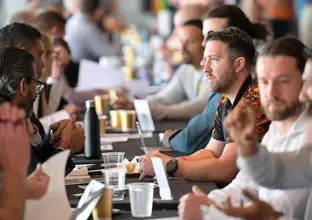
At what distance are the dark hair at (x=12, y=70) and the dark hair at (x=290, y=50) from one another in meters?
0.99

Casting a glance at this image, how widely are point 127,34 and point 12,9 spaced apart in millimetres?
4104

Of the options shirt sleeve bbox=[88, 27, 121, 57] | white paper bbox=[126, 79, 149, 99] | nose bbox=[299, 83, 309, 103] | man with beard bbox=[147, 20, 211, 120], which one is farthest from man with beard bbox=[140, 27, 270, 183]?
shirt sleeve bbox=[88, 27, 121, 57]

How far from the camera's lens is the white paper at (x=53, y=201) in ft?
7.38

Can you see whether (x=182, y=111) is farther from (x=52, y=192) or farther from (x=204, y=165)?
(x=52, y=192)

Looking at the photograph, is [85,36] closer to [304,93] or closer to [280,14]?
[280,14]

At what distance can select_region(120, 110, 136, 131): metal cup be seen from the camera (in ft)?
15.1

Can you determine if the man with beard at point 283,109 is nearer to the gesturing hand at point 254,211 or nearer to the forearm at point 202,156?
the gesturing hand at point 254,211

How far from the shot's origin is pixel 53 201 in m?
2.29

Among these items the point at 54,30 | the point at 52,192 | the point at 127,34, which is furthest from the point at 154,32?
the point at 52,192

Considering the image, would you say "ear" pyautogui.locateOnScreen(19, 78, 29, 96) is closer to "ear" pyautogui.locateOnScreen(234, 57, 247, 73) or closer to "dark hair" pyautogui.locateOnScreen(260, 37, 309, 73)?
"ear" pyautogui.locateOnScreen(234, 57, 247, 73)

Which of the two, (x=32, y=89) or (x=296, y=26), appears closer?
(x=32, y=89)

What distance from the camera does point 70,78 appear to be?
6.62 meters

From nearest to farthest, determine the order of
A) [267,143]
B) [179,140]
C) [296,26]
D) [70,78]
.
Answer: [267,143]
[179,140]
[70,78]
[296,26]

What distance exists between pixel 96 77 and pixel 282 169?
4.27m
